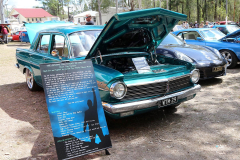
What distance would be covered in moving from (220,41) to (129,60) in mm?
5251

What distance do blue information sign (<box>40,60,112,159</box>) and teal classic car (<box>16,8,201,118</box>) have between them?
33 centimetres

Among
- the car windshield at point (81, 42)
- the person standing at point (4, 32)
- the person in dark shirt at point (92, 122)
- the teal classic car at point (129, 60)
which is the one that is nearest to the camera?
the person in dark shirt at point (92, 122)

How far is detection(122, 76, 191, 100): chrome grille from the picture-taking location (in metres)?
3.71

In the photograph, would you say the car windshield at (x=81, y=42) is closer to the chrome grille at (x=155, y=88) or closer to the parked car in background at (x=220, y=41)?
the chrome grille at (x=155, y=88)

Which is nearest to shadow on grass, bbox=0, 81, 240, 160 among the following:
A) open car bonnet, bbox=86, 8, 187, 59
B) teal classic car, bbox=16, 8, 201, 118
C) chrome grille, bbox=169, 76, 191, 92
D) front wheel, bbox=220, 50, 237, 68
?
teal classic car, bbox=16, 8, 201, 118

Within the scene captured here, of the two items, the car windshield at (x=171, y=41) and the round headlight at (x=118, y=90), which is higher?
the car windshield at (x=171, y=41)

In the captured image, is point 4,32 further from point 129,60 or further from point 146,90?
point 146,90

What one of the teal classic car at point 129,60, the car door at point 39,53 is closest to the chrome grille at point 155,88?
the teal classic car at point 129,60

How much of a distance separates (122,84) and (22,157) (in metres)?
1.73

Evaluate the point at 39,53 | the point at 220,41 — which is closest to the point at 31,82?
the point at 39,53

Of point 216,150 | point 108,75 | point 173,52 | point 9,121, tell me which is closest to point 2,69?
point 9,121

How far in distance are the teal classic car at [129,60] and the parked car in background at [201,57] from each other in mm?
1557

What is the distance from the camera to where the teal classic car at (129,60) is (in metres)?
3.62

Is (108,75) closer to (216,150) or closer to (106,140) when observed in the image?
(106,140)
